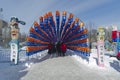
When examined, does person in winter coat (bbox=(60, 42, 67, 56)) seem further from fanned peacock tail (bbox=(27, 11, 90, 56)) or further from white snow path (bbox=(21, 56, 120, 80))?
white snow path (bbox=(21, 56, 120, 80))

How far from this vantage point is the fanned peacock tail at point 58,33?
15.2 meters

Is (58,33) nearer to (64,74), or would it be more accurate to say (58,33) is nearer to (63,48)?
(63,48)

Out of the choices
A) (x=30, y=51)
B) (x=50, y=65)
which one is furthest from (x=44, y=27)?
(x=50, y=65)

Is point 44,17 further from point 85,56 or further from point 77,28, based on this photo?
point 85,56

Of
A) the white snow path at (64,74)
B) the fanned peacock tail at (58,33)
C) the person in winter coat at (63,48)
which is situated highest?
the fanned peacock tail at (58,33)

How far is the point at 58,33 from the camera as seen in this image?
55.6 ft

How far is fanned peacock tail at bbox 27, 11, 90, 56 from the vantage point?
49.9 ft

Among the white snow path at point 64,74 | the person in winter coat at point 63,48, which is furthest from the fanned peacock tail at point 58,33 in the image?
the white snow path at point 64,74

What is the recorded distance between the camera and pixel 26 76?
396 inches

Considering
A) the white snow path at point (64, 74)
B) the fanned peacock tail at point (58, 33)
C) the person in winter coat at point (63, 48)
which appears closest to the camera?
the white snow path at point (64, 74)

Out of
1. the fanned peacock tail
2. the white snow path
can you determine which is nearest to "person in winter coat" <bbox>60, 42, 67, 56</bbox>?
the fanned peacock tail

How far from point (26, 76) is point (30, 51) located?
5.29 metres

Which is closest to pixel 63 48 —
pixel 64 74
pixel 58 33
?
pixel 58 33

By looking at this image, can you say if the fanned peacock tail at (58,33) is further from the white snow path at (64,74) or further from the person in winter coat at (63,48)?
the white snow path at (64,74)
